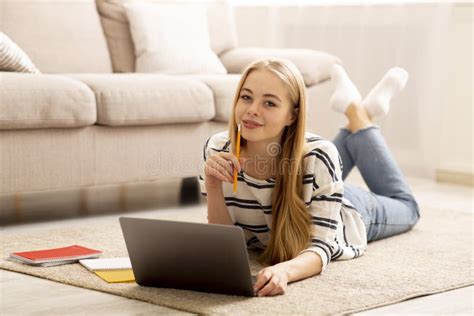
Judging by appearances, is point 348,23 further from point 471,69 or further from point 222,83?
→ point 222,83

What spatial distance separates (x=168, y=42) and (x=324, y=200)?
1.88 m

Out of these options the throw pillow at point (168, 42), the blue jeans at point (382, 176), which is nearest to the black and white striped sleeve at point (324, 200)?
the blue jeans at point (382, 176)

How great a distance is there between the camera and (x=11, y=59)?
10.1 feet

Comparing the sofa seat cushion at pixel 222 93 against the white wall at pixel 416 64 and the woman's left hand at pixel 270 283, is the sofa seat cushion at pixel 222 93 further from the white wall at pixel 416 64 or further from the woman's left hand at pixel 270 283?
the woman's left hand at pixel 270 283

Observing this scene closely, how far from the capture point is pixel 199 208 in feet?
10.7

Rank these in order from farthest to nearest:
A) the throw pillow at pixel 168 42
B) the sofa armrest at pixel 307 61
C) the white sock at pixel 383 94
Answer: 1. the throw pillow at pixel 168 42
2. the sofa armrest at pixel 307 61
3. the white sock at pixel 383 94

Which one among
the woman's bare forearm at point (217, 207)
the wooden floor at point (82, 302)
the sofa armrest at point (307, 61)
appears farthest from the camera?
the sofa armrest at point (307, 61)

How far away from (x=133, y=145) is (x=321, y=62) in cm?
99

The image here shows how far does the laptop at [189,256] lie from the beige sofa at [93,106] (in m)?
1.00

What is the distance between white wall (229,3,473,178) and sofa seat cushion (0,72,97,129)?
1.81 meters

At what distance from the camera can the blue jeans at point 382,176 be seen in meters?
2.73

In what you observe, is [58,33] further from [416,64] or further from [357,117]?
[416,64]

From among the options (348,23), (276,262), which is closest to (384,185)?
(276,262)

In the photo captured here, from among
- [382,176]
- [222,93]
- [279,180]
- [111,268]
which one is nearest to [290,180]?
[279,180]
